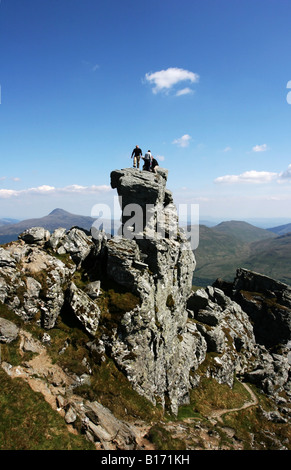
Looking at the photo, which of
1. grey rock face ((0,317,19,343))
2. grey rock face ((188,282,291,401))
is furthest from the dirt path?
grey rock face ((0,317,19,343))

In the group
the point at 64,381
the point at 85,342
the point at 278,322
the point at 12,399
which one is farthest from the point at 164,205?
the point at 278,322

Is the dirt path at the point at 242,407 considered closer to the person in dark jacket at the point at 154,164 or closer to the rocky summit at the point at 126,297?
the rocky summit at the point at 126,297

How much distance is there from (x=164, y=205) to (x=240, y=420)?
45.8 m

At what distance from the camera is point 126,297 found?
35656mm

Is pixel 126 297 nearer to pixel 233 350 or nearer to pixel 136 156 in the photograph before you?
pixel 136 156

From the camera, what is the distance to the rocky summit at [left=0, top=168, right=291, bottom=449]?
2923 cm

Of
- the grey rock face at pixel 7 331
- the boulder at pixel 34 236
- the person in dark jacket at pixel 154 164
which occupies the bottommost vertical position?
the grey rock face at pixel 7 331

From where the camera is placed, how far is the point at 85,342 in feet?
102

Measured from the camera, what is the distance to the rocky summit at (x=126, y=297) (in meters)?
29.2

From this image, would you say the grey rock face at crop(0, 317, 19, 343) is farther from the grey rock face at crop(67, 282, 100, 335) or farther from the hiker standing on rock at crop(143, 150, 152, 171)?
the hiker standing on rock at crop(143, 150, 152, 171)

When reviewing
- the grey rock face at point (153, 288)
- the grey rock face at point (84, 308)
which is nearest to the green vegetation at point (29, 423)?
the grey rock face at point (84, 308)

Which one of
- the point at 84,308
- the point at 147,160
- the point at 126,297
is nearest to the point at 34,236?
the point at 84,308
